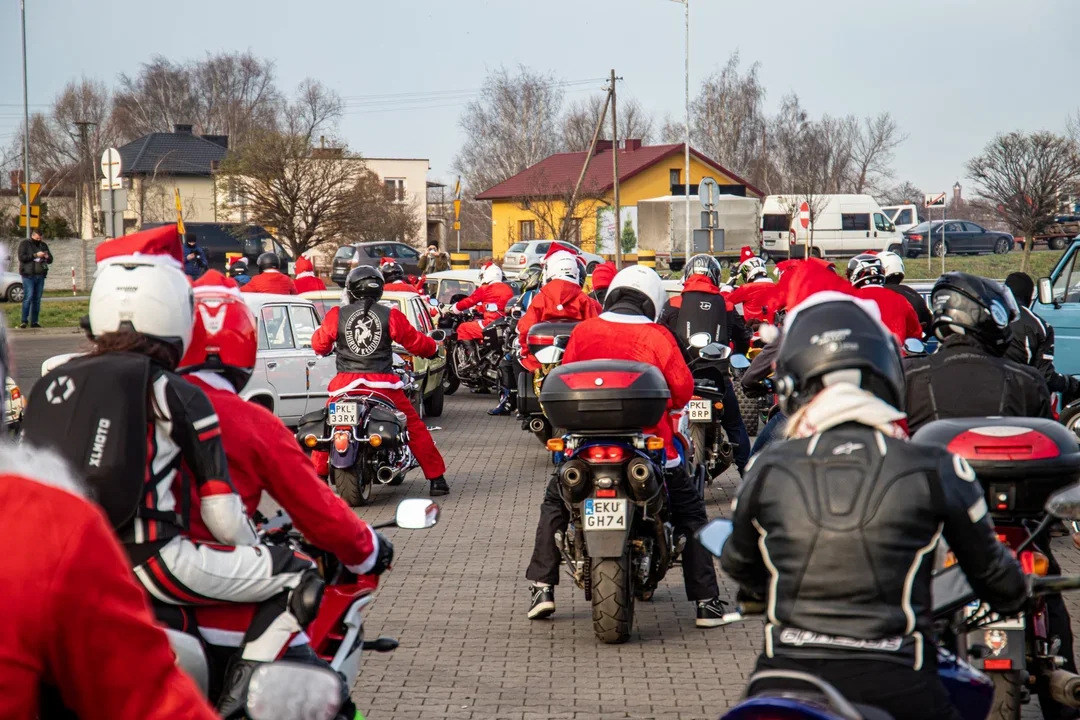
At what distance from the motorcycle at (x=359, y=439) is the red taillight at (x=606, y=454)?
462cm

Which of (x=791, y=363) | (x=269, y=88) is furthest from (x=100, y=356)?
(x=269, y=88)

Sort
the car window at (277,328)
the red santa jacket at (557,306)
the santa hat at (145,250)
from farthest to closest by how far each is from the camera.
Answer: the car window at (277,328)
the red santa jacket at (557,306)
the santa hat at (145,250)

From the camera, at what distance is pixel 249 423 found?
13.1 ft

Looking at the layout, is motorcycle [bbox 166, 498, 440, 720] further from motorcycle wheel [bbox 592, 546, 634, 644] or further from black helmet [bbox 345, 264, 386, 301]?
black helmet [bbox 345, 264, 386, 301]

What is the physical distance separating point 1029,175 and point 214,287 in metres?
37.5

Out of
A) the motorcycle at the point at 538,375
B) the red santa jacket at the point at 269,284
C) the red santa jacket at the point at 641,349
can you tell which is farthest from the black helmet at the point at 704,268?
the red santa jacket at the point at 269,284

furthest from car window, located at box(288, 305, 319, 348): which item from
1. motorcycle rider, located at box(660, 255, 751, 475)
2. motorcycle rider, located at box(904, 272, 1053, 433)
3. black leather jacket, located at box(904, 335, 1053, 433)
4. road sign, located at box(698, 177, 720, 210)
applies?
road sign, located at box(698, 177, 720, 210)

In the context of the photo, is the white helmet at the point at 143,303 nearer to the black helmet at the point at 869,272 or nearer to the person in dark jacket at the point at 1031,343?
the person in dark jacket at the point at 1031,343

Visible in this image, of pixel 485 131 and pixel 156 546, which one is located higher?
pixel 485 131

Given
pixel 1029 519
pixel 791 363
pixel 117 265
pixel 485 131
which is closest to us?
pixel 791 363

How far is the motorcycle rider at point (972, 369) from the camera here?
5293 mm

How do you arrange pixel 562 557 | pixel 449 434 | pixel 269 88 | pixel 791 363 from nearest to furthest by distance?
pixel 791 363 < pixel 562 557 < pixel 449 434 < pixel 269 88

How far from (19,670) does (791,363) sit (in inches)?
82.4

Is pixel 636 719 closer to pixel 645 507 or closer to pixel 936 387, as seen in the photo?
pixel 645 507
